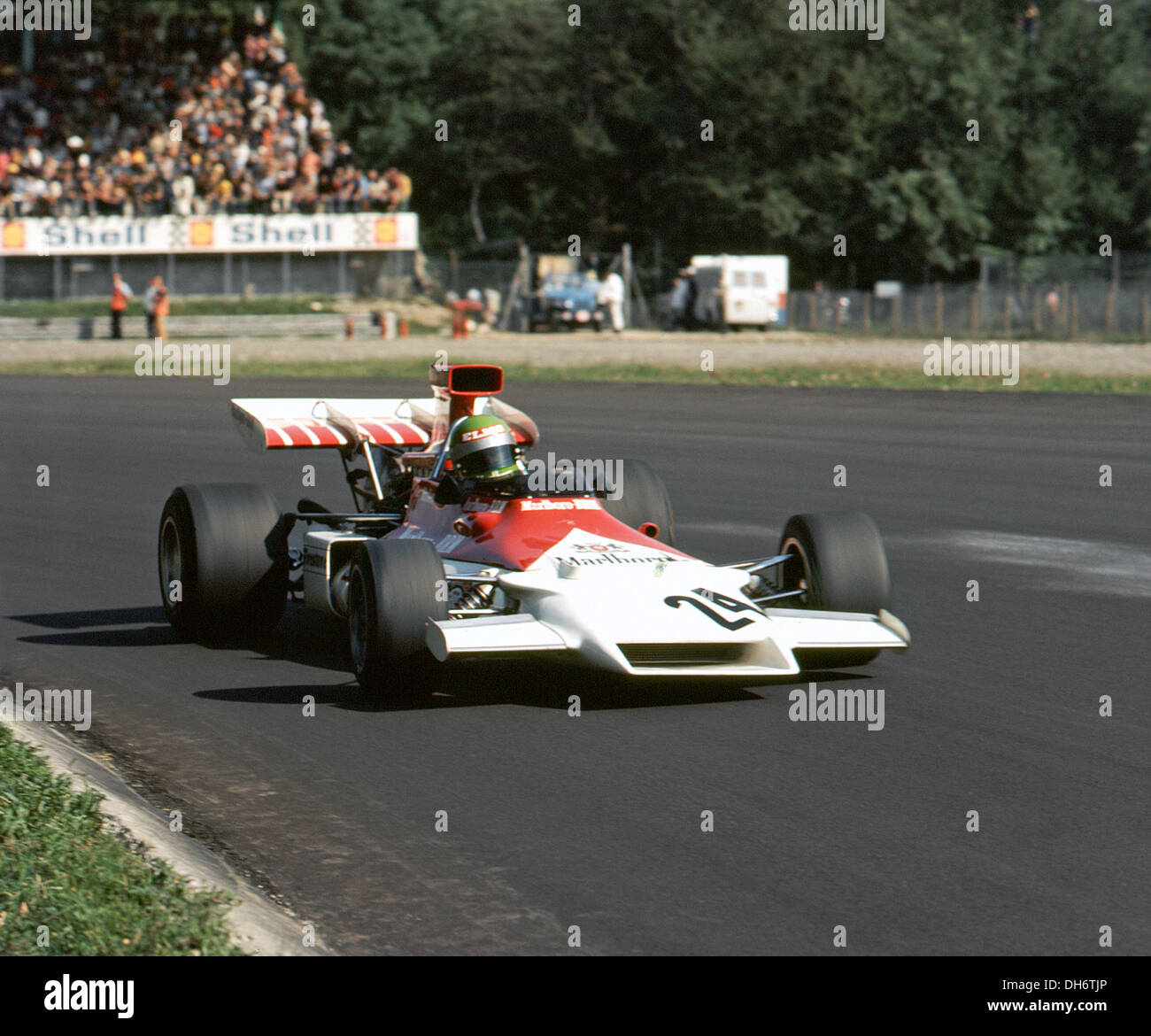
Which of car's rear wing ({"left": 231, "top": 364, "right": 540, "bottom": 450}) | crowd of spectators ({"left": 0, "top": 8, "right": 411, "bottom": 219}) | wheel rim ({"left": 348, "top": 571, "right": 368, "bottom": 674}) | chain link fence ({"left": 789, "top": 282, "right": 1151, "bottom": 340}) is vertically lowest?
wheel rim ({"left": 348, "top": 571, "right": 368, "bottom": 674})

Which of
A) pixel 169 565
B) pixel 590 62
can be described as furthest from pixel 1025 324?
pixel 169 565

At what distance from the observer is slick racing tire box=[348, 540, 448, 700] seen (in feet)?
25.9

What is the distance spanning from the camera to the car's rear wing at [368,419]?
1005 centimetres

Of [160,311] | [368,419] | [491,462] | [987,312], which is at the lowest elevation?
[491,462]

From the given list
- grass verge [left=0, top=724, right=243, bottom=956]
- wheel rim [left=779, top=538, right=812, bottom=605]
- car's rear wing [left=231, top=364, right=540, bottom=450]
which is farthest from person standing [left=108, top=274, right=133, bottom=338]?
grass verge [left=0, top=724, right=243, bottom=956]

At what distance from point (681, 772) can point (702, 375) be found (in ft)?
83.4

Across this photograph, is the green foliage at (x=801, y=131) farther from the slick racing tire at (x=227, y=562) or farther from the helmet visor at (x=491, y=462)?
the helmet visor at (x=491, y=462)

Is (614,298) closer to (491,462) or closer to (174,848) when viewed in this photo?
(491,462)

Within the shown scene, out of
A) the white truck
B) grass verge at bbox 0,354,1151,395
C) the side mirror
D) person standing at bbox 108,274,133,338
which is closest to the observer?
the side mirror

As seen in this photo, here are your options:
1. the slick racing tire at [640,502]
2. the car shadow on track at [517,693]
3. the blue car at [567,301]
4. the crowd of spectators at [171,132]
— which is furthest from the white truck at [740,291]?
the car shadow on track at [517,693]

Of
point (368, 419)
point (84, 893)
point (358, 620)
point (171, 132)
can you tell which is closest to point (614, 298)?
point (171, 132)

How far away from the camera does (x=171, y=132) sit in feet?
160

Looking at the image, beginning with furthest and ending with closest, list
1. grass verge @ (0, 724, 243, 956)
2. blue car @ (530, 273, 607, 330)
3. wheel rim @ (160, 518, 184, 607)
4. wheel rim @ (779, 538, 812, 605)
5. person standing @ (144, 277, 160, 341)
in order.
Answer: blue car @ (530, 273, 607, 330) < person standing @ (144, 277, 160, 341) < wheel rim @ (160, 518, 184, 607) < wheel rim @ (779, 538, 812, 605) < grass verge @ (0, 724, 243, 956)

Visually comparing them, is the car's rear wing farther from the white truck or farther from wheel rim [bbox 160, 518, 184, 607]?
A: the white truck
